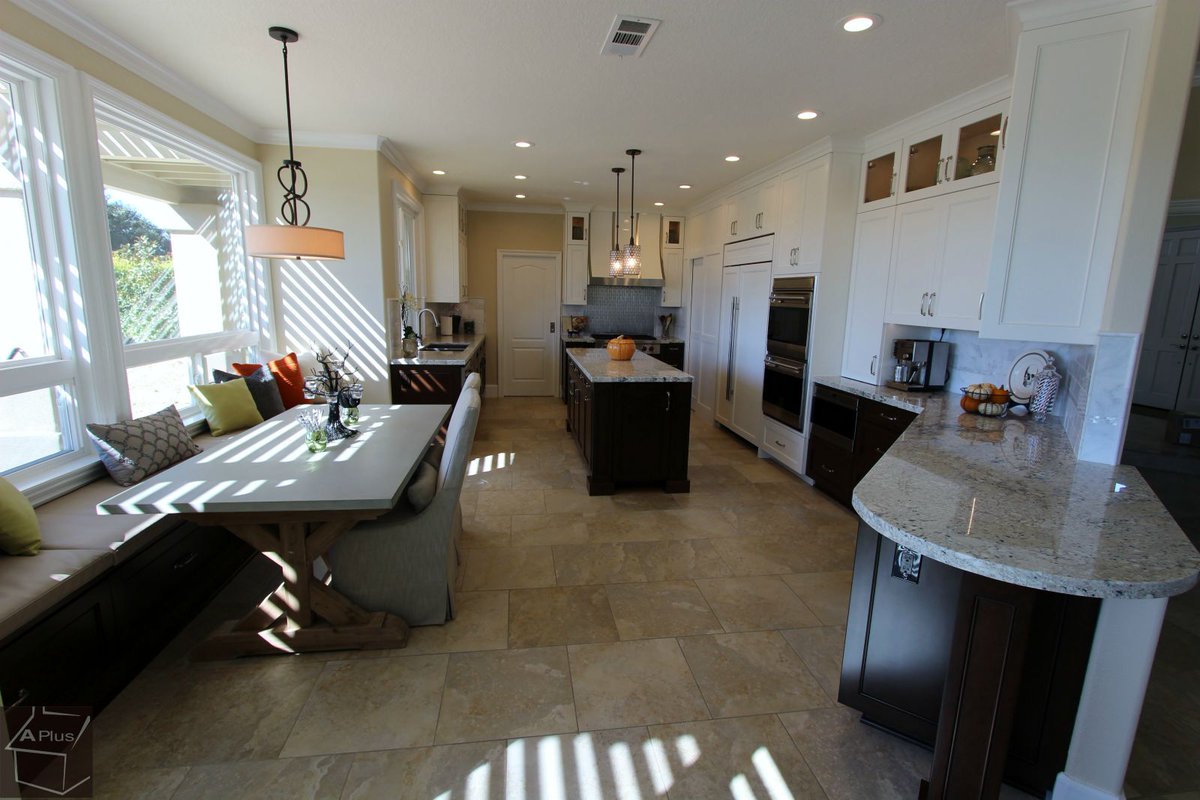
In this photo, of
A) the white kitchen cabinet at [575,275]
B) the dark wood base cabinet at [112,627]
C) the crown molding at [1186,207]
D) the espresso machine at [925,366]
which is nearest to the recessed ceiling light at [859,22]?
the espresso machine at [925,366]

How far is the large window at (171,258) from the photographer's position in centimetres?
284

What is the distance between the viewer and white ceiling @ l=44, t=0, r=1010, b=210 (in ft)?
7.29

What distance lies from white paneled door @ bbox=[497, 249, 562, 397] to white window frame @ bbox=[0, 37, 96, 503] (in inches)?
200

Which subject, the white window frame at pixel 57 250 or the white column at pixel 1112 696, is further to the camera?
the white window frame at pixel 57 250

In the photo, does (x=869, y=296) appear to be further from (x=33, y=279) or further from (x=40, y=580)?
(x=33, y=279)

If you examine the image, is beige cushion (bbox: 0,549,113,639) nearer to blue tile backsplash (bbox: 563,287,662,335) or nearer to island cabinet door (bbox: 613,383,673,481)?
island cabinet door (bbox: 613,383,673,481)

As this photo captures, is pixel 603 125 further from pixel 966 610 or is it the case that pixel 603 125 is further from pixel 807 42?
pixel 966 610

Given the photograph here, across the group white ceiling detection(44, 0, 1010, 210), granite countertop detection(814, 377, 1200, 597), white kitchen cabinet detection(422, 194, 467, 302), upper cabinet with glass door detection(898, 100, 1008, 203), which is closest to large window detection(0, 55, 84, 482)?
white ceiling detection(44, 0, 1010, 210)

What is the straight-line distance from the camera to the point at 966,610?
1349mm

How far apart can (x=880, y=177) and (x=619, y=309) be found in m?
4.22

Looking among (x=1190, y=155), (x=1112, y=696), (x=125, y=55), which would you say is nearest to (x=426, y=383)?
(x=125, y=55)

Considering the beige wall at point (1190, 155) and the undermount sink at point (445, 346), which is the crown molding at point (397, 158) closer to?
the undermount sink at point (445, 346)

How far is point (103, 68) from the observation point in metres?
2.56

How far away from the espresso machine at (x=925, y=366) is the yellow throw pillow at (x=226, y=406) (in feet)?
13.5
